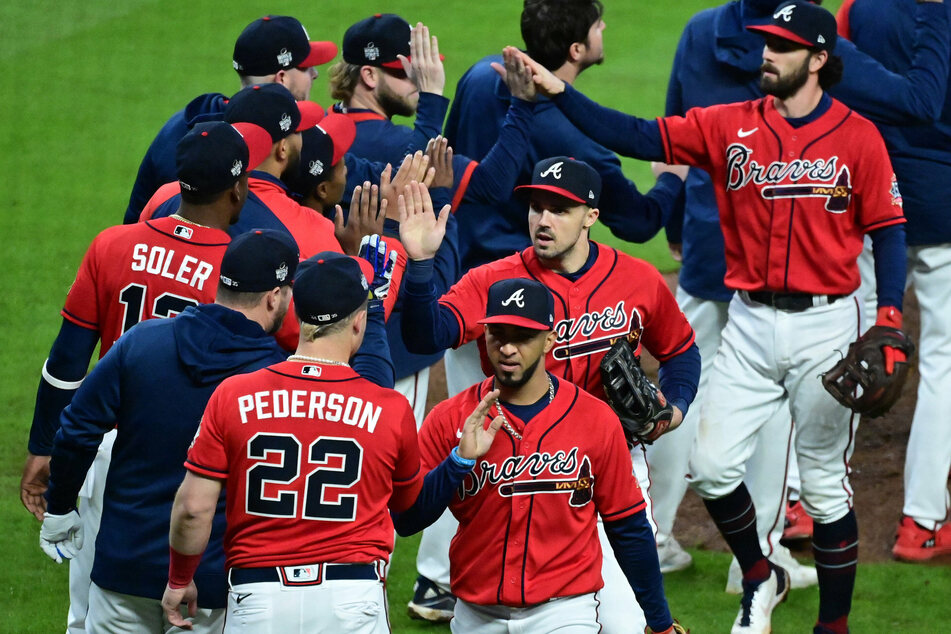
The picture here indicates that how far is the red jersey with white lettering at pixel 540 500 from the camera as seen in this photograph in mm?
3516

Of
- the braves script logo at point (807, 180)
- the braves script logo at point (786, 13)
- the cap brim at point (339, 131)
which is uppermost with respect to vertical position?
the braves script logo at point (786, 13)

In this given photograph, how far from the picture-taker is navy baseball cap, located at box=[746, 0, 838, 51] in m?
4.50

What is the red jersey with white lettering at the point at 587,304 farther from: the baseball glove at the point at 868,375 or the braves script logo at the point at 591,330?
the baseball glove at the point at 868,375

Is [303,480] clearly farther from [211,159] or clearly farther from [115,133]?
[115,133]

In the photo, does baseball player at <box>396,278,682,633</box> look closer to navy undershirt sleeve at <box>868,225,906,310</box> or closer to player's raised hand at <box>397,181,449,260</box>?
player's raised hand at <box>397,181,449,260</box>

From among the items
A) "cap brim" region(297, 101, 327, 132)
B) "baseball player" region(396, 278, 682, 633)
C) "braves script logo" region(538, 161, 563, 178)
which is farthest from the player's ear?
"cap brim" region(297, 101, 327, 132)

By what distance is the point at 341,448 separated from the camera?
305cm

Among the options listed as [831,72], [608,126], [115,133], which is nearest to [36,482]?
[608,126]

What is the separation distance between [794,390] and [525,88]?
139cm

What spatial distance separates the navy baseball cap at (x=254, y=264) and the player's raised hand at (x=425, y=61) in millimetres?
1543

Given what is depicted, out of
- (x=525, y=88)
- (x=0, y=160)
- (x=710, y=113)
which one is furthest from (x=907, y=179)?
(x=0, y=160)

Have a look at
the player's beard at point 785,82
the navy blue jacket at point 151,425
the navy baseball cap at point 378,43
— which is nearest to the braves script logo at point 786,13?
the player's beard at point 785,82

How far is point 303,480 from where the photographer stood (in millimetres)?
3035

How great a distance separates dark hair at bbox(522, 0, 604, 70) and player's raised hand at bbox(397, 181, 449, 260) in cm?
115
